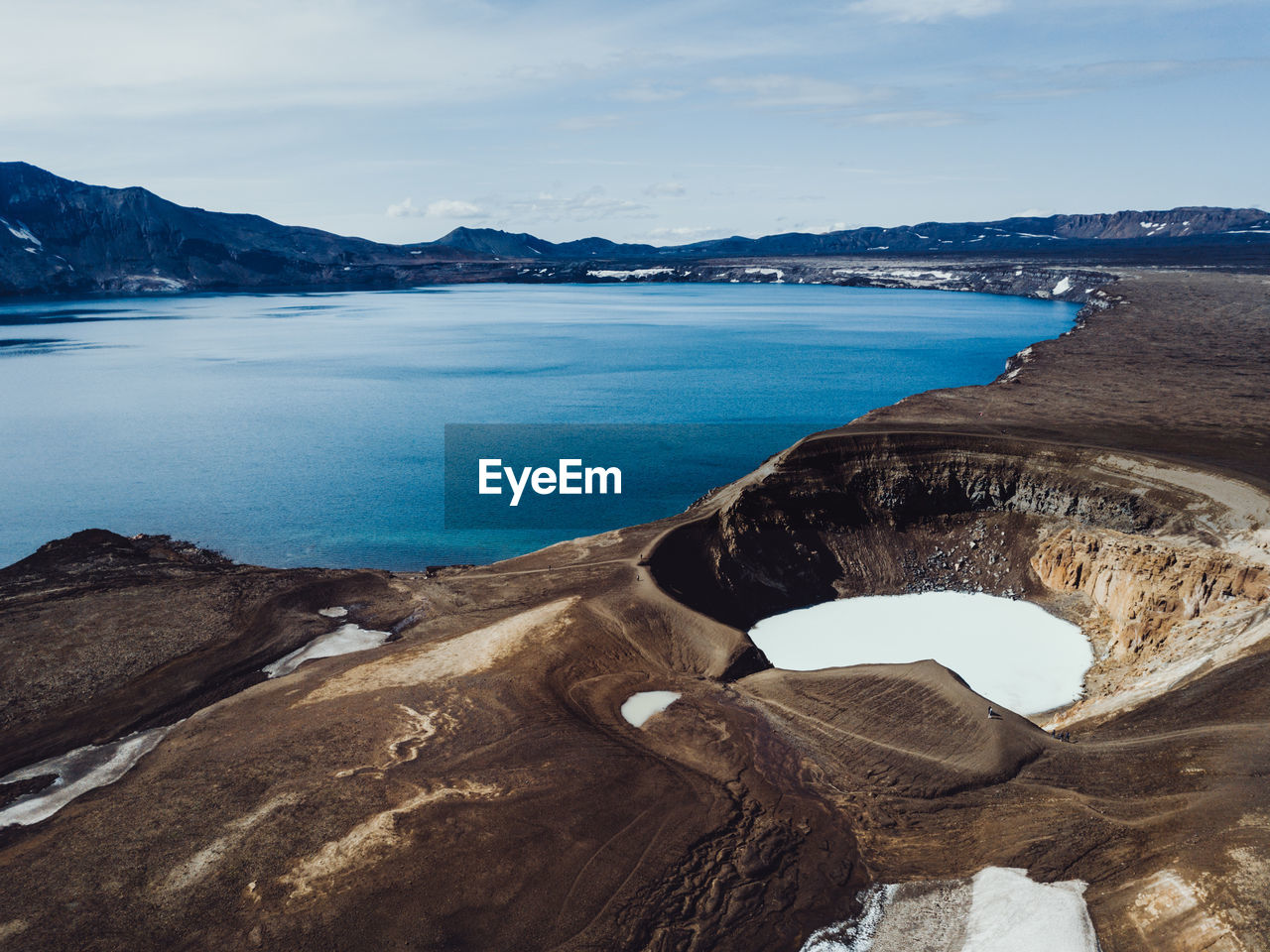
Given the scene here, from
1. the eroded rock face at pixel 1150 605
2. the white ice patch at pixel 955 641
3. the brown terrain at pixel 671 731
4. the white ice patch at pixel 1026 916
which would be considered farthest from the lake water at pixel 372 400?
the white ice patch at pixel 1026 916

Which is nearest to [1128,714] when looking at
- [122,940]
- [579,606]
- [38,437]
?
[579,606]

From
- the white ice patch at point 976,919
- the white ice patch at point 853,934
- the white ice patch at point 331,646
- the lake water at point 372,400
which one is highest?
the lake water at point 372,400

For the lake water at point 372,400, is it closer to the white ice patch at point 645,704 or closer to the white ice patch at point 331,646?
the white ice patch at point 331,646

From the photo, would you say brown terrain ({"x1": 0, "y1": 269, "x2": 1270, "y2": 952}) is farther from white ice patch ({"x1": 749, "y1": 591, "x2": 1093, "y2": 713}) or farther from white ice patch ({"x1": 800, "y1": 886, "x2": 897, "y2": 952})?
white ice patch ({"x1": 749, "y1": 591, "x2": 1093, "y2": 713})

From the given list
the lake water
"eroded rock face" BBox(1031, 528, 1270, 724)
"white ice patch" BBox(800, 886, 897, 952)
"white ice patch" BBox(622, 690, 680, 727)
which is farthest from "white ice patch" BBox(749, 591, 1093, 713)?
the lake water

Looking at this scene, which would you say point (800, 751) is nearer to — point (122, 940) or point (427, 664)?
point (427, 664)

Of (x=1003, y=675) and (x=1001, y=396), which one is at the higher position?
(x=1001, y=396)
